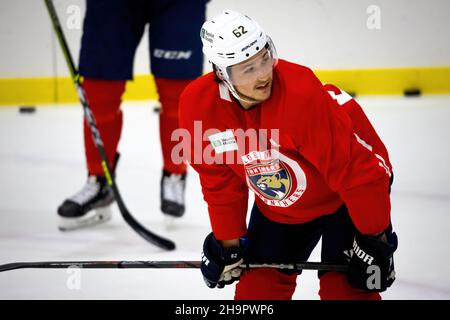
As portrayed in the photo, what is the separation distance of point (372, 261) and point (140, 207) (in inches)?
56.9

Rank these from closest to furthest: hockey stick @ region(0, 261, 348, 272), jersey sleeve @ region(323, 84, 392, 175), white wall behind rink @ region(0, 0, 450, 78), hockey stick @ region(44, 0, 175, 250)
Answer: jersey sleeve @ region(323, 84, 392, 175)
hockey stick @ region(0, 261, 348, 272)
hockey stick @ region(44, 0, 175, 250)
white wall behind rink @ region(0, 0, 450, 78)

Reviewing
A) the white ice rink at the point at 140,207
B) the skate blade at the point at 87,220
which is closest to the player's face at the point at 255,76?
the white ice rink at the point at 140,207

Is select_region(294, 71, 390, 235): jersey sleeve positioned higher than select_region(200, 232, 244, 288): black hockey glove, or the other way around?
select_region(294, 71, 390, 235): jersey sleeve

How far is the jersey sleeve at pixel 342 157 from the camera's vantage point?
1441 millimetres

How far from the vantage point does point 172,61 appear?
2535mm

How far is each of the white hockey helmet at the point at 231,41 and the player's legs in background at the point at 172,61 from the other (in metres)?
1.05

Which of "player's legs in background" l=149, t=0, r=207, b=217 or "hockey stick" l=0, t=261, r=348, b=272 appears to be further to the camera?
"player's legs in background" l=149, t=0, r=207, b=217

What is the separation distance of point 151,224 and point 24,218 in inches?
18.8

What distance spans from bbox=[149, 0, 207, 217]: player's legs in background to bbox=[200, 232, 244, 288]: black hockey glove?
0.92m

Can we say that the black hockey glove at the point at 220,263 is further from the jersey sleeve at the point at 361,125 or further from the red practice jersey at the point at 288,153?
the jersey sleeve at the point at 361,125

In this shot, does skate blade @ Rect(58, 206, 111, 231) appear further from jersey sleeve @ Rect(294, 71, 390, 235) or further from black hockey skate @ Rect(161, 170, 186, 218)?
jersey sleeve @ Rect(294, 71, 390, 235)

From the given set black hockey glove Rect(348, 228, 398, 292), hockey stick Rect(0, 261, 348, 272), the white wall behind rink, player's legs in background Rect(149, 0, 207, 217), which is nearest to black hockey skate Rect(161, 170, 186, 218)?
player's legs in background Rect(149, 0, 207, 217)

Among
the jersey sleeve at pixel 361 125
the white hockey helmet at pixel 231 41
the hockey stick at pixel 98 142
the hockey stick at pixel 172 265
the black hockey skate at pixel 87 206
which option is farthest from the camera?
the black hockey skate at pixel 87 206

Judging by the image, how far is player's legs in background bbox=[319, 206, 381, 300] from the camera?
1.62 m
